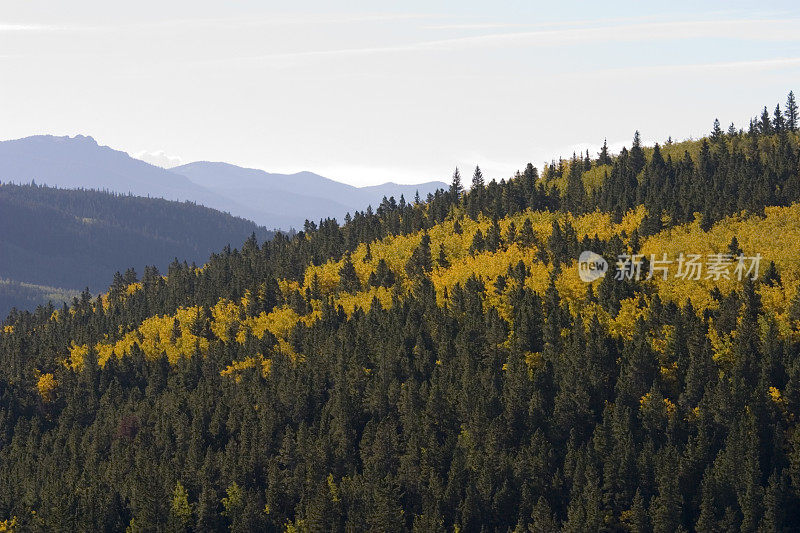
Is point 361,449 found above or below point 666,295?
below

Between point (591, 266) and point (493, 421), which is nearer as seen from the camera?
point (493, 421)

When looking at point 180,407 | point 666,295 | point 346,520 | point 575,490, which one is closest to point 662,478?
point 575,490

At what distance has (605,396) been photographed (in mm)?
138250

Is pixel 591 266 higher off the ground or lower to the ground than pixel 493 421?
higher

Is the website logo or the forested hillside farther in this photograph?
the website logo

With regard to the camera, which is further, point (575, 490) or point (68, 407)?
point (68, 407)

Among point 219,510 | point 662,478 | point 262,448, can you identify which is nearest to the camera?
point 662,478

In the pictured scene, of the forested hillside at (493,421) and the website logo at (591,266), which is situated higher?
the website logo at (591,266)

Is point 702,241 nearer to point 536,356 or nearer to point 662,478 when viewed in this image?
point 536,356

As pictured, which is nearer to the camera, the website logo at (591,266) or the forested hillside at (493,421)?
the forested hillside at (493,421)

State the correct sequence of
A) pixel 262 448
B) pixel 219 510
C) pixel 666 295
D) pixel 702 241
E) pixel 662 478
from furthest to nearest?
1. pixel 702 241
2. pixel 666 295
3. pixel 262 448
4. pixel 219 510
5. pixel 662 478

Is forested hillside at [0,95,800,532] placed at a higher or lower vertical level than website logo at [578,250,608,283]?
lower

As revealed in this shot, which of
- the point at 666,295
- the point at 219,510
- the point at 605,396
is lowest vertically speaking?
the point at 219,510

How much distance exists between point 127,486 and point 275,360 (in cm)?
3855
